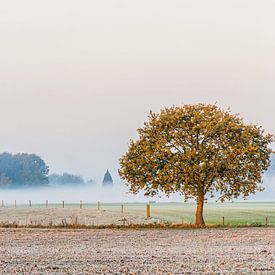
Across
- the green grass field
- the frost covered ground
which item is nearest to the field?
the green grass field

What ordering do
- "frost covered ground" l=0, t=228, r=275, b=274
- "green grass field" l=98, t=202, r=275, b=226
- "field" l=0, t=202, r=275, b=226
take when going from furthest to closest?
"green grass field" l=98, t=202, r=275, b=226
"field" l=0, t=202, r=275, b=226
"frost covered ground" l=0, t=228, r=275, b=274

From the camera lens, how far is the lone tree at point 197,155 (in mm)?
56938

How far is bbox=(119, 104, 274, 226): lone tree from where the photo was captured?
56938 millimetres

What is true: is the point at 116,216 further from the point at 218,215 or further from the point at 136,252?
the point at 136,252

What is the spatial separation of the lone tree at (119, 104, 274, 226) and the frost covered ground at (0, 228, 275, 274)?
24.9ft

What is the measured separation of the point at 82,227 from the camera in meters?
57.3

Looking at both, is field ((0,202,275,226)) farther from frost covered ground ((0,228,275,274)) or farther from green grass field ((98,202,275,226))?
frost covered ground ((0,228,275,274))

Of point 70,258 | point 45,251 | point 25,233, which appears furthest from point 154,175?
point 70,258

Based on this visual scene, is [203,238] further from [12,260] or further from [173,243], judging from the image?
[12,260]

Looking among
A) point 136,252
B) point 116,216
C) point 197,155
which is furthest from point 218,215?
point 136,252

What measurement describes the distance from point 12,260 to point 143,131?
31.7 m

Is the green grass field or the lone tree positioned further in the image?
the green grass field

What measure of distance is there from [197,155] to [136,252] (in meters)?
24.8

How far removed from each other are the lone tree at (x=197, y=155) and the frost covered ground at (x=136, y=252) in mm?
7588
